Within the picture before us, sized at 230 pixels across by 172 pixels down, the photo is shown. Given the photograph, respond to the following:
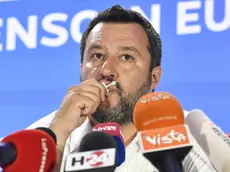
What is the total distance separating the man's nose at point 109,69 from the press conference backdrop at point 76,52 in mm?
423

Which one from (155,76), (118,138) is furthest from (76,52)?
(118,138)

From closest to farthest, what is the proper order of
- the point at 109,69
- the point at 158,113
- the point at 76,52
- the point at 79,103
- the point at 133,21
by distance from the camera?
the point at 158,113
the point at 79,103
the point at 109,69
the point at 133,21
the point at 76,52

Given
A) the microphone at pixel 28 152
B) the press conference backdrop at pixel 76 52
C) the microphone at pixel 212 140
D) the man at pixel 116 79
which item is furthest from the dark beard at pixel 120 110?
the microphone at pixel 28 152

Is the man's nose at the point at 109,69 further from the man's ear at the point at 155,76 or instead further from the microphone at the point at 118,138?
the microphone at the point at 118,138

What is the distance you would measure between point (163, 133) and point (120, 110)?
766 mm

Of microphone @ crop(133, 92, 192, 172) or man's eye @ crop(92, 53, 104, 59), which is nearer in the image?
microphone @ crop(133, 92, 192, 172)

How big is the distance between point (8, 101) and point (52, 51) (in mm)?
274

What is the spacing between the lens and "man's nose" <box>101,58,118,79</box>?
4.91 ft

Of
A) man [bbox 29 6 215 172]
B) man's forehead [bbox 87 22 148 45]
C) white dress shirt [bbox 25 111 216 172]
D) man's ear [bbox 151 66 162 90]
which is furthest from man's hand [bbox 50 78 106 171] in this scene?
man's ear [bbox 151 66 162 90]

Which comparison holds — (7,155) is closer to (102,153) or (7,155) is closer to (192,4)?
(102,153)

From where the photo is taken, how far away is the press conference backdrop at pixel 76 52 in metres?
1.85

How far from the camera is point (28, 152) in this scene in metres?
0.82

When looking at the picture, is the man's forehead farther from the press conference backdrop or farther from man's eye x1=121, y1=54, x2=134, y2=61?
the press conference backdrop

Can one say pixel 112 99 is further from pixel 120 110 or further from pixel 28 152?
pixel 28 152
